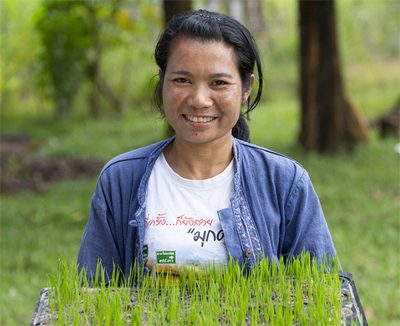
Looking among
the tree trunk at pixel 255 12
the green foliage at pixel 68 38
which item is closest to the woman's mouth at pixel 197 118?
the green foliage at pixel 68 38

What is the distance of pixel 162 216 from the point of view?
2.18 m

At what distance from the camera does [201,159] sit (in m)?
2.22

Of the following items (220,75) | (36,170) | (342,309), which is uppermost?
(36,170)

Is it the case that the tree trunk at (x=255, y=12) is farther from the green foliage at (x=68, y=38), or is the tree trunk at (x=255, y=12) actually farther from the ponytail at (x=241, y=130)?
the ponytail at (x=241, y=130)

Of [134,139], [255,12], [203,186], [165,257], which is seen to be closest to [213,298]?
[165,257]

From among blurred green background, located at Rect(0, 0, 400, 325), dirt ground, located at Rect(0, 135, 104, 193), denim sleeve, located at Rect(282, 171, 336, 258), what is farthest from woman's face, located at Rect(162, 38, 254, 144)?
dirt ground, located at Rect(0, 135, 104, 193)

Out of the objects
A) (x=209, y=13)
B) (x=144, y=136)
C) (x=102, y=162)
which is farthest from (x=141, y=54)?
(x=209, y=13)

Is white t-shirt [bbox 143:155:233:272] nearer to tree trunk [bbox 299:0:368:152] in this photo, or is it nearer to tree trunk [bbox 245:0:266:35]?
tree trunk [bbox 299:0:368:152]

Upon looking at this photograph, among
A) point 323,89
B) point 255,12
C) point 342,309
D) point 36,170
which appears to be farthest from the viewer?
point 255,12

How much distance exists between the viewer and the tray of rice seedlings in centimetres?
183

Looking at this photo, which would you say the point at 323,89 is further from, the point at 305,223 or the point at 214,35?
the point at 214,35

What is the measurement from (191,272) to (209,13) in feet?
2.37

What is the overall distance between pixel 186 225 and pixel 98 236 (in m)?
0.27

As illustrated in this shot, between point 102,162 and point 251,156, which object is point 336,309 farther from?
point 102,162
